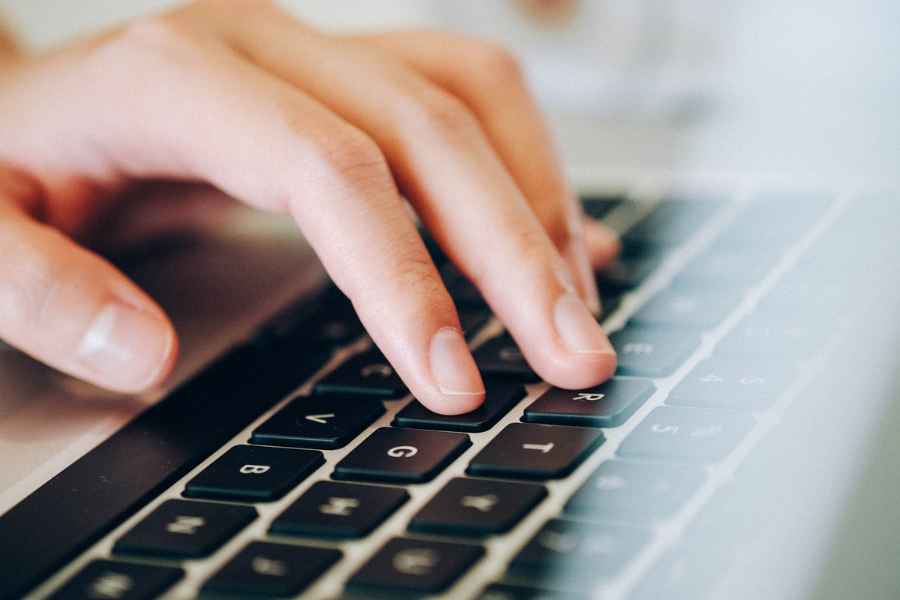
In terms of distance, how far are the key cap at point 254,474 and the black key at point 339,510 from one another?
2cm

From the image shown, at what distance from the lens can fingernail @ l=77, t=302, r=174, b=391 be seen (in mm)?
498

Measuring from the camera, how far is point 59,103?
644 mm

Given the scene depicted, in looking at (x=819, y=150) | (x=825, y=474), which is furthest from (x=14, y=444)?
(x=819, y=150)

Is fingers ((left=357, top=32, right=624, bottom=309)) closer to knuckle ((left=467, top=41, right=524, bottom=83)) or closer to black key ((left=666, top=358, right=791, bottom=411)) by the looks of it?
knuckle ((left=467, top=41, right=524, bottom=83))

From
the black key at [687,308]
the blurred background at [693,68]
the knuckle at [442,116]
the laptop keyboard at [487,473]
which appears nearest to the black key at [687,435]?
the laptop keyboard at [487,473]

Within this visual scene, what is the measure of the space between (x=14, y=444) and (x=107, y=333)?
0.07 metres

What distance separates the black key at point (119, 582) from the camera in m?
0.33

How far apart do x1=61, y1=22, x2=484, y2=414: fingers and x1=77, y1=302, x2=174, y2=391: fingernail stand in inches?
3.6

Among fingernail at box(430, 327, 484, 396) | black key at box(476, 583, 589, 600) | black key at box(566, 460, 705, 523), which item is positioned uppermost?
fingernail at box(430, 327, 484, 396)

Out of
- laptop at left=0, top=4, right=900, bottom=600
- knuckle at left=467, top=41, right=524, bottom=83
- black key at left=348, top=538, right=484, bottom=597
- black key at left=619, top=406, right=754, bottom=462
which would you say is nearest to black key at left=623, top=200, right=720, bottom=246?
laptop at left=0, top=4, right=900, bottom=600

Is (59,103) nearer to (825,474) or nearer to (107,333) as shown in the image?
(107,333)

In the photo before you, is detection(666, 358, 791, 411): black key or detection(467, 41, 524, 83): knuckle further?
detection(467, 41, 524, 83): knuckle

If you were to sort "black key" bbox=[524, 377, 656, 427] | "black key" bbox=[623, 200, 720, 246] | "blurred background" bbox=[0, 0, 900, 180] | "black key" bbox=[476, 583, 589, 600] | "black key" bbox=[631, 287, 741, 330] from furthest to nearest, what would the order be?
1. "blurred background" bbox=[0, 0, 900, 180]
2. "black key" bbox=[623, 200, 720, 246]
3. "black key" bbox=[631, 287, 741, 330]
4. "black key" bbox=[524, 377, 656, 427]
5. "black key" bbox=[476, 583, 589, 600]

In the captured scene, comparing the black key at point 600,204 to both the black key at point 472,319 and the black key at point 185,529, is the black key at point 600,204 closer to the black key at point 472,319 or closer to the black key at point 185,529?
the black key at point 472,319
